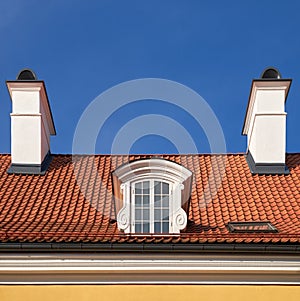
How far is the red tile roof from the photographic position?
14.7 metres

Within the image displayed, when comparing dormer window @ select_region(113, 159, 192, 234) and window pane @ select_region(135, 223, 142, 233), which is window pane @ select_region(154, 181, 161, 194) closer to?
dormer window @ select_region(113, 159, 192, 234)

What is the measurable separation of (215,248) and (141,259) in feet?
4.08

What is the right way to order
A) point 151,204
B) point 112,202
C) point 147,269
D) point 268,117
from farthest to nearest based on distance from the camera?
point 268,117
point 112,202
point 151,204
point 147,269

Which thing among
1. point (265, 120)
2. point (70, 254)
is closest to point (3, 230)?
point (70, 254)

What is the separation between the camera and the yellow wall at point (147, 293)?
1459cm

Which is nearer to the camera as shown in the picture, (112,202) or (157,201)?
(157,201)

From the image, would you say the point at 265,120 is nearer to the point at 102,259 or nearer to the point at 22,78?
the point at 22,78

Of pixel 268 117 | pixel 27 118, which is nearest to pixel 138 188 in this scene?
pixel 27 118

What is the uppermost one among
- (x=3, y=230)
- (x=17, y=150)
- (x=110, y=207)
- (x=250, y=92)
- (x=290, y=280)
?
(x=250, y=92)

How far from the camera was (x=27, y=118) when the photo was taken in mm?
20141

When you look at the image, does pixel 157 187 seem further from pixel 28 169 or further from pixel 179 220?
pixel 28 169

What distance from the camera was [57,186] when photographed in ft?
60.2

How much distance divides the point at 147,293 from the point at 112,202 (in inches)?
120

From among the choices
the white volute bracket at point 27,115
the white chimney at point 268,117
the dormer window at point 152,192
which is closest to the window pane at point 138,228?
the dormer window at point 152,192
